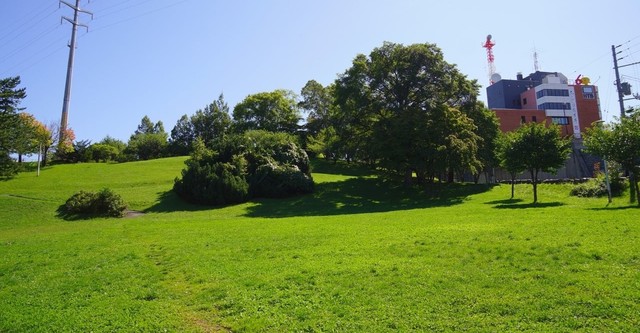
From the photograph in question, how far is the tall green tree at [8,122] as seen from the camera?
133 feet

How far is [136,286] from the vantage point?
10055 millimetres

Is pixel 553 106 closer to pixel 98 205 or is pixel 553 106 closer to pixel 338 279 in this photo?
pixel 98 205

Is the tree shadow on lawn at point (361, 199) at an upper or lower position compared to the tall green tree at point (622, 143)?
lower

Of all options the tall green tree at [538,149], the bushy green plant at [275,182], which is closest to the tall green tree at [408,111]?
the tall green tree at [538,149]

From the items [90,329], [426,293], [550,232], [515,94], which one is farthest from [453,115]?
[515,94]

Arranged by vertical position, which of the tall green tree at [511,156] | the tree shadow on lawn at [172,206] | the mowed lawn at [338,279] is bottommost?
the mowed lawn at [338,279]

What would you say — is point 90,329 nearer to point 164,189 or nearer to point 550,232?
point 550,232

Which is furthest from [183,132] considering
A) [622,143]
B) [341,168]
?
[622,143]

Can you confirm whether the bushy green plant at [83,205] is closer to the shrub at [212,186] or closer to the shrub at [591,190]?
the shrub at [212,186]

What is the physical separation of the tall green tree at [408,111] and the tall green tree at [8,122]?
33.7 m

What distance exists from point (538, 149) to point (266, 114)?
180 ft

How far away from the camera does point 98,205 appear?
3059 centimetres

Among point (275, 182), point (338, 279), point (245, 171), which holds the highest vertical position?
point (245, 171)

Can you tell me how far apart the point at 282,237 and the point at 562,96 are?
322ft
